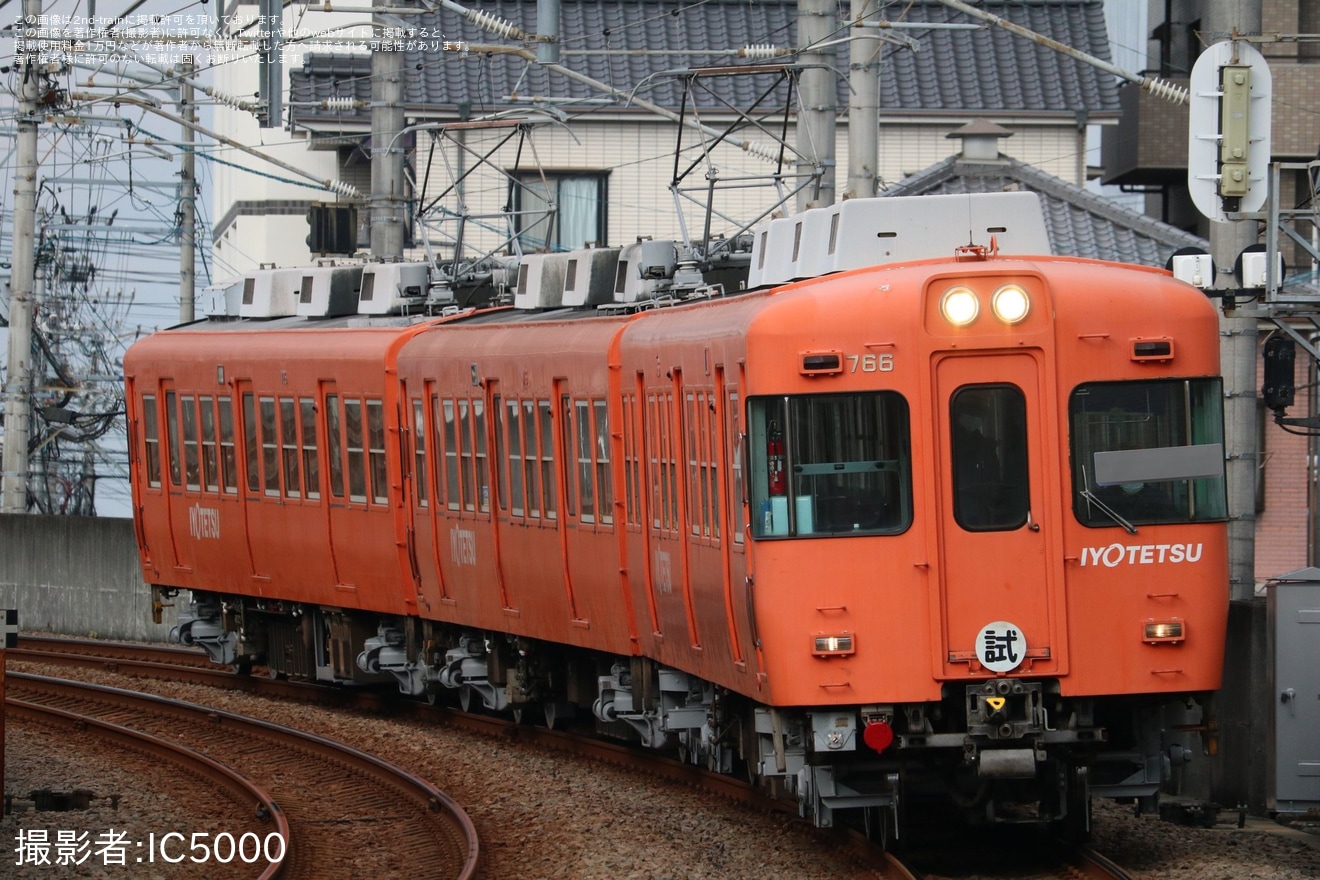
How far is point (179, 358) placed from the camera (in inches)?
838

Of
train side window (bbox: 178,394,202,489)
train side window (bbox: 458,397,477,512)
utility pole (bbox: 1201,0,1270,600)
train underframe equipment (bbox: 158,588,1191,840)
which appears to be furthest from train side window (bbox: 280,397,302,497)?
utility pole (bbox: 1201,0,1270,600)

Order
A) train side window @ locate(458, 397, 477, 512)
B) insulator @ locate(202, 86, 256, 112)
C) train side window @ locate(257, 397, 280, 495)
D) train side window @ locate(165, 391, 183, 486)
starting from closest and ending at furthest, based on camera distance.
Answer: train side window @ locate(458, 397, 477, 512)
train side window @ locate(257, 397, 280, 495)
train side window @ locate(165, 391, 183, 486)
insulator @ locate(202, 86, 256, 112)

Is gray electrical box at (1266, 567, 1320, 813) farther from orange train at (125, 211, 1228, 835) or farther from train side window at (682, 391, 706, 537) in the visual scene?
train side window at (682, 391, 706, 537)

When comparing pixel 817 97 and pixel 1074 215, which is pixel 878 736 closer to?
pixel 817 97

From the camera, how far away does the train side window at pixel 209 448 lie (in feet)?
68.6

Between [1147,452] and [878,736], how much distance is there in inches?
67.4

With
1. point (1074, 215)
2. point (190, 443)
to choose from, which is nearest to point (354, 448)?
point (190, 443)

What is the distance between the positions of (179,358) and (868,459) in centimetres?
1147

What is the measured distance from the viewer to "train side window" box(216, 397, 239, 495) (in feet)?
67.6

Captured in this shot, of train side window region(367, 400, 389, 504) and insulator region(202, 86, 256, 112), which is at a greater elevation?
insulator region(202, 86, 256, 112)

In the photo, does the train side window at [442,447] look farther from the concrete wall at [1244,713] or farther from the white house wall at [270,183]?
the white house wall at [270,183]

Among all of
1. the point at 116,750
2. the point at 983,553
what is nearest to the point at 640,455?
the point at 983,553

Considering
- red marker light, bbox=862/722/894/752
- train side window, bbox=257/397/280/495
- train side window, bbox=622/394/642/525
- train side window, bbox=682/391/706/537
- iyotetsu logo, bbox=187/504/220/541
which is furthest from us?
iyotetsu logo, bbox=187/504/220/541

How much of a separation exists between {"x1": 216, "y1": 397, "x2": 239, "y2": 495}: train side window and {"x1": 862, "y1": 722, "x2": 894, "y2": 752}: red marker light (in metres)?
10.7
